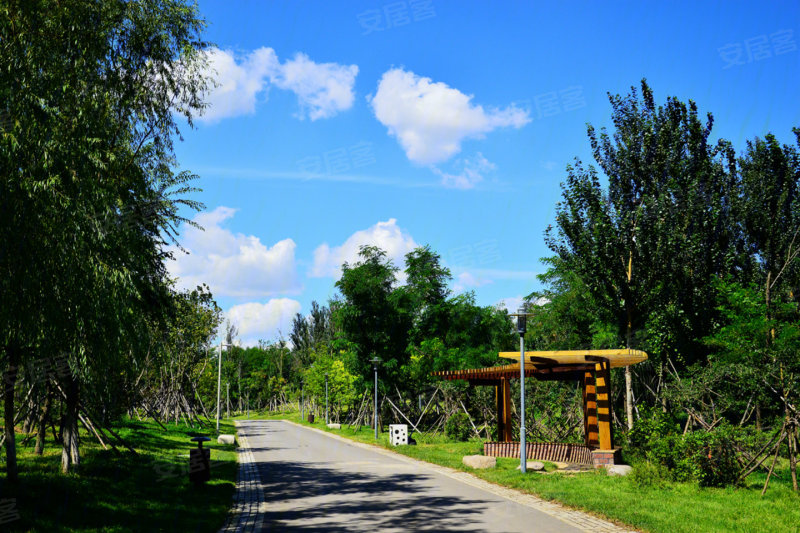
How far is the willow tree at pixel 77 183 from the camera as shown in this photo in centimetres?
865

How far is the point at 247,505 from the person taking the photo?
12.2 m

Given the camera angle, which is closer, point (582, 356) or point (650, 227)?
point (582, 356)

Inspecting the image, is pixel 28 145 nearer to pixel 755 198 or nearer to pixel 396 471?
pixel 396 471

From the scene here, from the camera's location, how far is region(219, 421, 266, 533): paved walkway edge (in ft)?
Answer: 33.1

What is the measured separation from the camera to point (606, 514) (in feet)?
35.8

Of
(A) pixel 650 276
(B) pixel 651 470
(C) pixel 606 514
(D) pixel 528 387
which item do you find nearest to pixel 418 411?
(D) pixel 528 387

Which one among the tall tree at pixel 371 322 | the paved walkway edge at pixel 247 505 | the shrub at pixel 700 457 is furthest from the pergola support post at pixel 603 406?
the tall tree at pixel 371 322

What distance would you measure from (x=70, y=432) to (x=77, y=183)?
724 centimetres

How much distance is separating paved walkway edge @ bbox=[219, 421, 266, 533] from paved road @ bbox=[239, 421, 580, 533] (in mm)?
162

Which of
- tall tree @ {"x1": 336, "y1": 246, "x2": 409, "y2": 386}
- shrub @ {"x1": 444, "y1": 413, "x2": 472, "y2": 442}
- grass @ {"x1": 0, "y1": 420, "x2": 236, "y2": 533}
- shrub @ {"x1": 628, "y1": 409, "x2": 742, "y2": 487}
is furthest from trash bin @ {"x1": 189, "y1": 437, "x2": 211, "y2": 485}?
tall tree @ {"x1": 336, "y1": 246, "x2": 409, "y2": 386}

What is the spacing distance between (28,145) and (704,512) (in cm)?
1257

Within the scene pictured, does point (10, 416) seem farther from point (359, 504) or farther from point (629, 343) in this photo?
point (629, 343)

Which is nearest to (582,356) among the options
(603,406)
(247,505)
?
(603,406)

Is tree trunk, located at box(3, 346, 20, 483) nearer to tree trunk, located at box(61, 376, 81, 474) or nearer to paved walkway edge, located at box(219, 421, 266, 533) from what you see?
tree trunk, located at box(61, 376, 81, 474)
